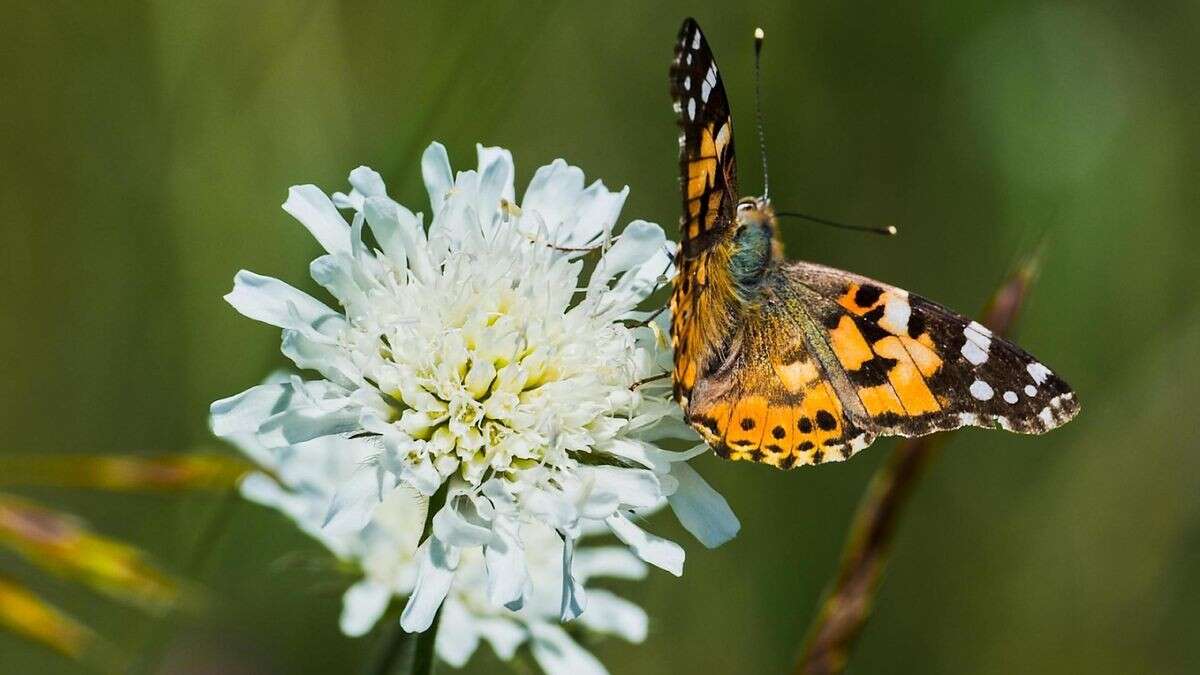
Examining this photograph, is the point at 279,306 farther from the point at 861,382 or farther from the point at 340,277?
the point at 861,382

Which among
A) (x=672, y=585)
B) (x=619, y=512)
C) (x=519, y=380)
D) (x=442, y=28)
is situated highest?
(x=442, y=28)

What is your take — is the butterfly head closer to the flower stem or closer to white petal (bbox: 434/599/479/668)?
the flower stem

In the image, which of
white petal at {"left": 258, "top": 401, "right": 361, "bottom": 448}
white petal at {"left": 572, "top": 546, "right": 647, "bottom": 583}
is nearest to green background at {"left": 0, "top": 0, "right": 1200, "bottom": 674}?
white petal at {"left": 572, "top": 546, "right": 647, "bottom": 583}

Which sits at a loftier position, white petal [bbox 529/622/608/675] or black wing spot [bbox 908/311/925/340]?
black wing spot [bbox 908/311/925/340]

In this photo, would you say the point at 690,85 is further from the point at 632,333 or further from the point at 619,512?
the point at 619,512

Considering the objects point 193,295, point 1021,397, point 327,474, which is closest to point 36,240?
point 193,295

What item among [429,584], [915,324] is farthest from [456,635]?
[915,324]
